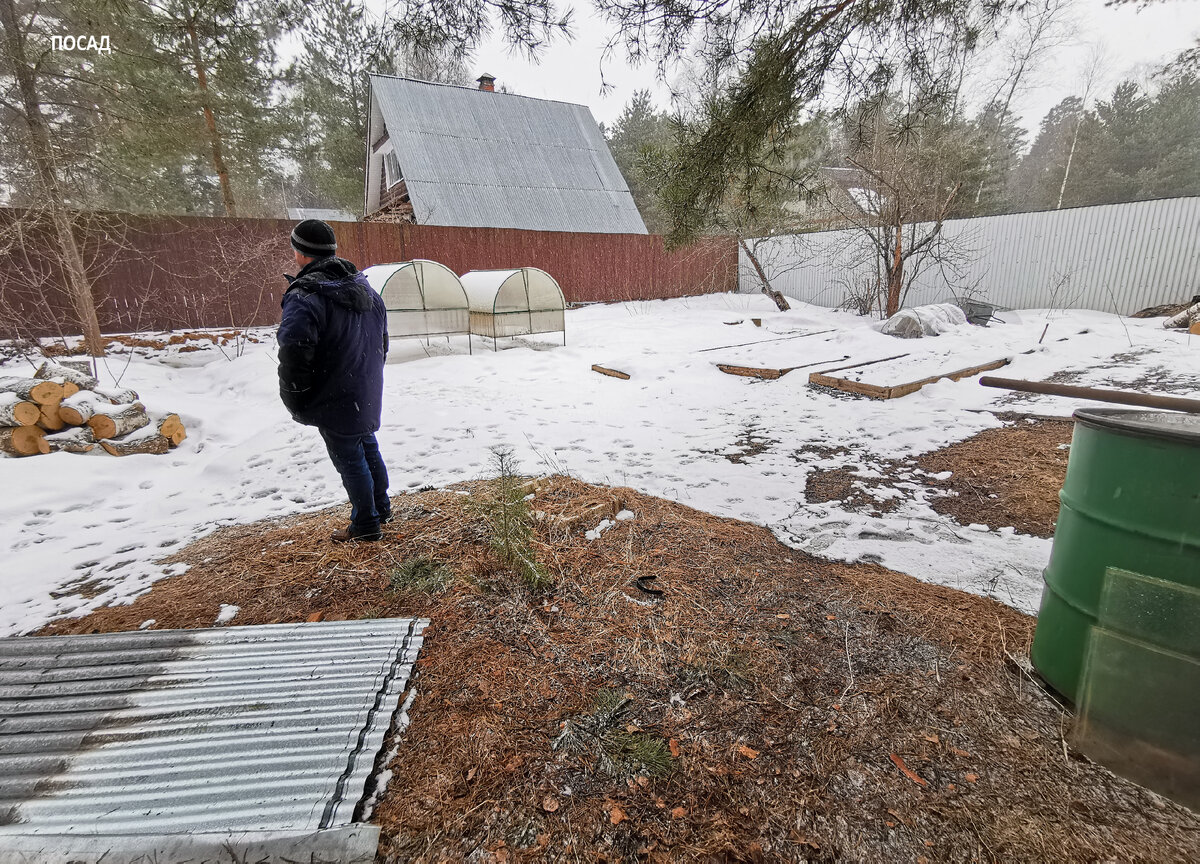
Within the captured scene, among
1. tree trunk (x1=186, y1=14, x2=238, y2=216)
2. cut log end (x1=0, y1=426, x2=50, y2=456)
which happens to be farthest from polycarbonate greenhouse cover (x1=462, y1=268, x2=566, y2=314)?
tree trunk (x1=186, y1=14, x2=238, y2=216)

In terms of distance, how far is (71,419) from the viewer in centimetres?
445

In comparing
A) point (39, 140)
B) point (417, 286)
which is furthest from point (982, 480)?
point (39, 140)

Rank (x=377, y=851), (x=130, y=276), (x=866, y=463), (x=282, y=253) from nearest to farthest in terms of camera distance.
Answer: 1. (x=377, y=851)
2. (x=866, y=463)
3. (x=130, y=276)
4. (x=282, y=253)

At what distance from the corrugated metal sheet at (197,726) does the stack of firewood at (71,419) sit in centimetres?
328

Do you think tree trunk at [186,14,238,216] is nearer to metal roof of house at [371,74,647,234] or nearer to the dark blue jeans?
metal roof of house at [371,74,647,234]

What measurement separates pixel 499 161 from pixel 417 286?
9859mm

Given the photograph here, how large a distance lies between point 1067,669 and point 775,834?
3.76 feet

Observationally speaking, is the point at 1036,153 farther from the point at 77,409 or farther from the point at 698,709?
the point at 77,409

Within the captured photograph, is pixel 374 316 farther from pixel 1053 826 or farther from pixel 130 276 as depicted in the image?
pixel 130 276

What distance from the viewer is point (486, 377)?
711 cm

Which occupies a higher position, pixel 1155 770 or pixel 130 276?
pixel 130 276

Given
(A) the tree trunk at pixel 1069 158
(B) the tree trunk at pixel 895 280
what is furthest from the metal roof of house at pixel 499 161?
(A) the tree trunk at pixel 1069 158

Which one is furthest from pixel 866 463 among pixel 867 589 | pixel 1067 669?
pixel 1067 669

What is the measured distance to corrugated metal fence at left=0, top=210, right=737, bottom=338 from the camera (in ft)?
30.1
